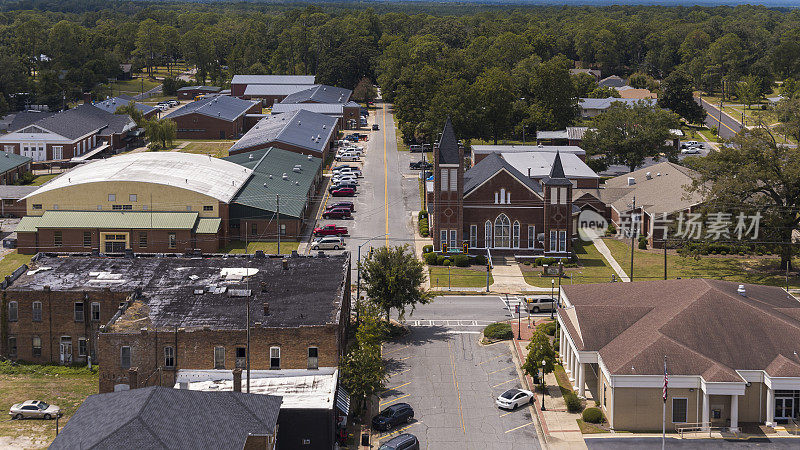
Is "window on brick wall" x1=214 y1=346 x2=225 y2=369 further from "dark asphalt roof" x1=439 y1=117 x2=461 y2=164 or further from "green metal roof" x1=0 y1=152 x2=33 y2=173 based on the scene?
"green metal roof" x1=0 y1=152 x2=33 y2=173

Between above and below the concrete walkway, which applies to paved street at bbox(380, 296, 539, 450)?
below

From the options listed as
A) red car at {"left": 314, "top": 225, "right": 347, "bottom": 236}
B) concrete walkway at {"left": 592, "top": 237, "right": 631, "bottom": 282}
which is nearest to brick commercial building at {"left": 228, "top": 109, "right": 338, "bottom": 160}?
red car at {"left": 314, "top": 225, "right": 347, "bottom": 236}

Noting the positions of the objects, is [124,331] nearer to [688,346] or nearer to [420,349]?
[420,349]

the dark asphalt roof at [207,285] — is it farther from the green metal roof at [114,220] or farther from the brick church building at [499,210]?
the brick church building at [499,210]

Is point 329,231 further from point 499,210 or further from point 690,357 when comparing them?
point 690,357

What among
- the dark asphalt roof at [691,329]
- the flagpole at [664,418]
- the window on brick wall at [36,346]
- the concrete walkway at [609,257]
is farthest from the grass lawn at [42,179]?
the flagpole at [664,418]

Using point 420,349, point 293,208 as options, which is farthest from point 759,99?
point 420,349
